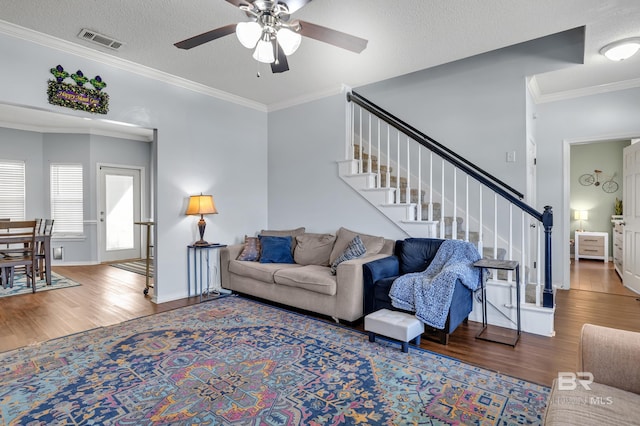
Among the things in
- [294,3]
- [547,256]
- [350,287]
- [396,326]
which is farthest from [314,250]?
[294,3]

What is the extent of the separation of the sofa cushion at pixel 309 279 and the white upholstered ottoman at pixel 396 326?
2.01ft

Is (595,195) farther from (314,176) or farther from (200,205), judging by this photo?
(200,205)

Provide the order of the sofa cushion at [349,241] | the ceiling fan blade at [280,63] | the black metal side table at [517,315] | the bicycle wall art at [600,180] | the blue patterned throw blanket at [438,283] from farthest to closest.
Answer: the bicycle wall art at [600,180] < the sofa cushion at [349,241] < the black metal side table at [517,315] < the blue patterned throw blanket at [438,283] < the ceiling fan blade at [280,63]

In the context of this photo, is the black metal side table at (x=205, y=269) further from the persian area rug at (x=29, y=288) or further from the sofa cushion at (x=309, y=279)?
the persian area rug at (x=29, y=288)

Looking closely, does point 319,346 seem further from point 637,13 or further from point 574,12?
point 637,13

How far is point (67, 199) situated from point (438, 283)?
759 cm

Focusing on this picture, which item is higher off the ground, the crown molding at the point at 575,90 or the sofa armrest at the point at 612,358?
the crown molding at the point at 575,90

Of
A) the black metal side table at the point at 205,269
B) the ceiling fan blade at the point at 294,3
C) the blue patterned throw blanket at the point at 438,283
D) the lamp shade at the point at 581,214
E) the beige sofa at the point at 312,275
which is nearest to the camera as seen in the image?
the ceiling fan blade at the point at 294,3

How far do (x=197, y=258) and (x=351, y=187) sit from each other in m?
2.30

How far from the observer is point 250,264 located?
430cm

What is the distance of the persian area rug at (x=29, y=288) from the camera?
4.71m

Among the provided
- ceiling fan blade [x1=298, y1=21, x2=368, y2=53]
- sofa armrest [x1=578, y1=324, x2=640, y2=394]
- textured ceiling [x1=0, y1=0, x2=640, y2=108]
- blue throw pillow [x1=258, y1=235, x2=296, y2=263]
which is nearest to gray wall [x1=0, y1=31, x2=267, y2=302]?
textured ceiling [x1=0, y1=0, x2=640, y2=108]

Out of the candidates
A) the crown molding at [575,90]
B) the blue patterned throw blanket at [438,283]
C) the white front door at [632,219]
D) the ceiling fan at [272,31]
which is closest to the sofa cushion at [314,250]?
the blue patterned throw blanket at [438,283]

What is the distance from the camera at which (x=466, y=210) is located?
376cm
